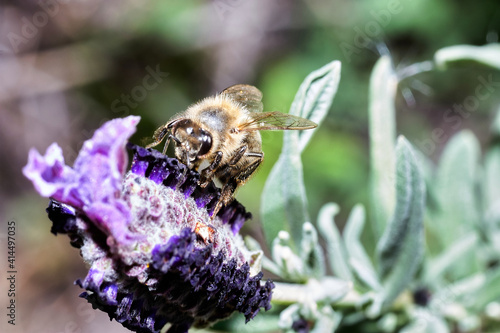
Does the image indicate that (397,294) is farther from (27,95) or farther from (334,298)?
(27,95)

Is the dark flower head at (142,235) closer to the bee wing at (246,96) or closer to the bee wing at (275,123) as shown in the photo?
the bee wing at (275,123)

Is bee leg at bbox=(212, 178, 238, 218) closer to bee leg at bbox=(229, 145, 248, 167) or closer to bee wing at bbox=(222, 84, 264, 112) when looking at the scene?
bee leg at bbox=(229, 145, 248, 167)

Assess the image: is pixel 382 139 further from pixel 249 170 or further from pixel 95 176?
pixel 95 176

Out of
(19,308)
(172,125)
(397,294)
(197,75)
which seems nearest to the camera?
(172,125)

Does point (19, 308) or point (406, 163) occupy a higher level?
point (19, 308)

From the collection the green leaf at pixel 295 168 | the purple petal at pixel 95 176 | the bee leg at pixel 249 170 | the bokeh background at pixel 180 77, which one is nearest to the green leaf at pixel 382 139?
the green leaf at pixel 295 168

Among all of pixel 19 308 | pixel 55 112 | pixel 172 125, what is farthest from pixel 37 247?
pixel 172 125

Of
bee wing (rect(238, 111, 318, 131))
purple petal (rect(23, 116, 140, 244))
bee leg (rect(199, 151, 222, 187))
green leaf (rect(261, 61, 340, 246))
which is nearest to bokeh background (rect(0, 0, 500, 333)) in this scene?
green leaf (rect(261, 61, 340, 246))
